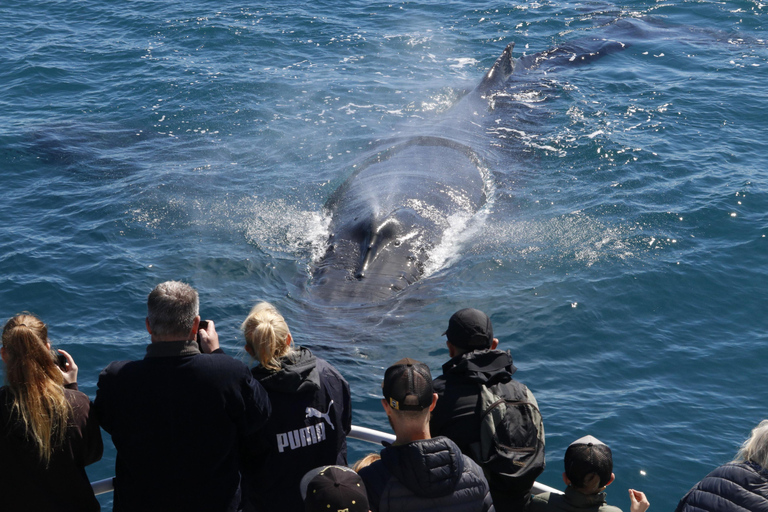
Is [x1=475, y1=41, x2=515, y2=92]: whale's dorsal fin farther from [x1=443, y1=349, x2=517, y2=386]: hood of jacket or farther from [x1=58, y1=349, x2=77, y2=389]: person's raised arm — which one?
[x1=58, y1=349, x2=77, y2=389]: person's raised arm

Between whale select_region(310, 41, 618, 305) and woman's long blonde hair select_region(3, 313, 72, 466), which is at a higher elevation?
woman's long blonde hair select_region(3, 313, 72, 466)

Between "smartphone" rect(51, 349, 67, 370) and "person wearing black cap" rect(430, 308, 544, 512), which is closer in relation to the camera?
"smartphone" rect(51, 349, 67, 370)

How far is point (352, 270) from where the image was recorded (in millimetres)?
12922

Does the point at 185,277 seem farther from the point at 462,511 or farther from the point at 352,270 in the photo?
the point at 462,511

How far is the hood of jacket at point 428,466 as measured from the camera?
4520 millimetres

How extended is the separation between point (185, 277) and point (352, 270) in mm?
2957

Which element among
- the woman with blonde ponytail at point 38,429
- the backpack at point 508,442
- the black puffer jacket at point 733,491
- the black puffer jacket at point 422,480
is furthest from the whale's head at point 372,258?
the black puffer jacket at point 733,491

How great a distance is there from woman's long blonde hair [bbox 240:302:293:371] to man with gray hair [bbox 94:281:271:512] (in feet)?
0.90

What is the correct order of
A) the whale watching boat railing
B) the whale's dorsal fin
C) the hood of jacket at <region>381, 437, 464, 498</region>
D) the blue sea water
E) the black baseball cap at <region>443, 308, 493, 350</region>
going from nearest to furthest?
the hood of jacket at <region>381, 437, 464, 498</region> < the whale watching boat railing < the black baseball cap at <region>443, 308, 493, 350</region> < the blue sea water < the whale's dorsal fin

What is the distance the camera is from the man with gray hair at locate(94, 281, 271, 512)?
4836 mm

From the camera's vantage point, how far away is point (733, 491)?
4.63m

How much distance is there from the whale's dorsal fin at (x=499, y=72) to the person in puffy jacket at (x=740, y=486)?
1822cm

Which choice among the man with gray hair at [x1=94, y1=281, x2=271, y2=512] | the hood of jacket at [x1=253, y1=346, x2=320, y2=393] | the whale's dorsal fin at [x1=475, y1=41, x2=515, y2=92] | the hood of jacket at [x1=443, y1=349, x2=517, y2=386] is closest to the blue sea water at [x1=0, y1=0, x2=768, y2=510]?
the whale's dorsal fin at [x1=475, y1=41, x2=515, y2=92]

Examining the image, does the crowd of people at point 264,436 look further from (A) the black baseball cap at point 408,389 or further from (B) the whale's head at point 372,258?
(B) the whale's head at point 372,258
